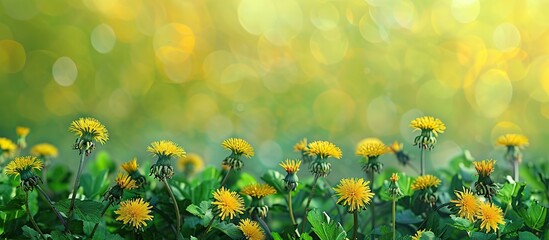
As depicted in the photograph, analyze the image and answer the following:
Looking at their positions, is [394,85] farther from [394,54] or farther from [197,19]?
[197,19]

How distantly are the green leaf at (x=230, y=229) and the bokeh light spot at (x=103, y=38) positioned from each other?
2.16 meters

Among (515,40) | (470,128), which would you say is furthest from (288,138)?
(515,40)

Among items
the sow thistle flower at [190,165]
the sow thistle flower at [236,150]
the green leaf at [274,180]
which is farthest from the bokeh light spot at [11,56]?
the sow thistle flower at [236,150]

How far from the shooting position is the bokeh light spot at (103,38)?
2.93 m

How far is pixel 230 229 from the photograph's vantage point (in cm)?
89

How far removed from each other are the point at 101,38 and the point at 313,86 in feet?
2.82

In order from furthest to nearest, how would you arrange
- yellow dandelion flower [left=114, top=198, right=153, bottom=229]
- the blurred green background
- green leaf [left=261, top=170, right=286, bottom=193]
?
the blurred green background → green leaf [left=261, top=170, right=286, bottom=193] → yellow dandelion flower [left=114, top=198, right=153, bottom=229]

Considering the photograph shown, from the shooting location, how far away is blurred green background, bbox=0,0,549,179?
289cm

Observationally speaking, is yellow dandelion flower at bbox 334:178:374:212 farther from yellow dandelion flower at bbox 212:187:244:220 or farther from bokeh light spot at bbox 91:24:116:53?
bokeh light spot at bbox 91:24:116:53

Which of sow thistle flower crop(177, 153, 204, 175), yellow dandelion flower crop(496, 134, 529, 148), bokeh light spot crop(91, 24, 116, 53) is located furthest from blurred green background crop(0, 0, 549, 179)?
yellow dandelion flower crop(496, 134, 529, 148)

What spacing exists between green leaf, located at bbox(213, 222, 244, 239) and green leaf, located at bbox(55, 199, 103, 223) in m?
0.14

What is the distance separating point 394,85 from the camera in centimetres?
292

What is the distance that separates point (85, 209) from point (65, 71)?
215 centimetres

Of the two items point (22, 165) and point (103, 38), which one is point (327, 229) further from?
point (103, 38)
